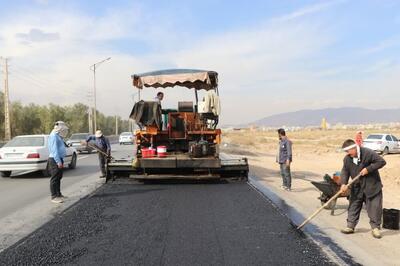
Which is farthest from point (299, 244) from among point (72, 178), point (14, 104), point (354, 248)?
point (14, 104)

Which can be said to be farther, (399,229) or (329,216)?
(329,216)

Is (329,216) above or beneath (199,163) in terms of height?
beneath

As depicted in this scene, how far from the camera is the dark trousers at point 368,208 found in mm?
6859

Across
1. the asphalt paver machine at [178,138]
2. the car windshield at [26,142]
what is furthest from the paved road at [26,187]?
the asphalt paver machine at [178,138]

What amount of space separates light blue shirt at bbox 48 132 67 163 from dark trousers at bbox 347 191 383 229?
6061 mm

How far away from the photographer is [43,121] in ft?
220

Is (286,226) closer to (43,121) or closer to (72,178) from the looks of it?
(72,178)

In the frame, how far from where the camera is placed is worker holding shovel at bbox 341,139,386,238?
684 cm

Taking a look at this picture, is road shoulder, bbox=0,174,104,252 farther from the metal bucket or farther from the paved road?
the metal bucket

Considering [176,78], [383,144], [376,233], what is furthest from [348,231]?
[383,144]

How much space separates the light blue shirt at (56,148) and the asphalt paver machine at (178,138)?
2.29 metres

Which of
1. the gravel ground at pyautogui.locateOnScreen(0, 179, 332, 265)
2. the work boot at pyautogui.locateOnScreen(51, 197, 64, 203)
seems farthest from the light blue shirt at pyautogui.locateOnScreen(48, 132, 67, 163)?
the gravel ground at pyautogui.locateOnScreen(0, 179, 332, 265)

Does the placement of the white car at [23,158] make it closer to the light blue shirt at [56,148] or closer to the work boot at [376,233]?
the light blue shirt at [56,148]

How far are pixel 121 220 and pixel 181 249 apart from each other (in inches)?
83.8
